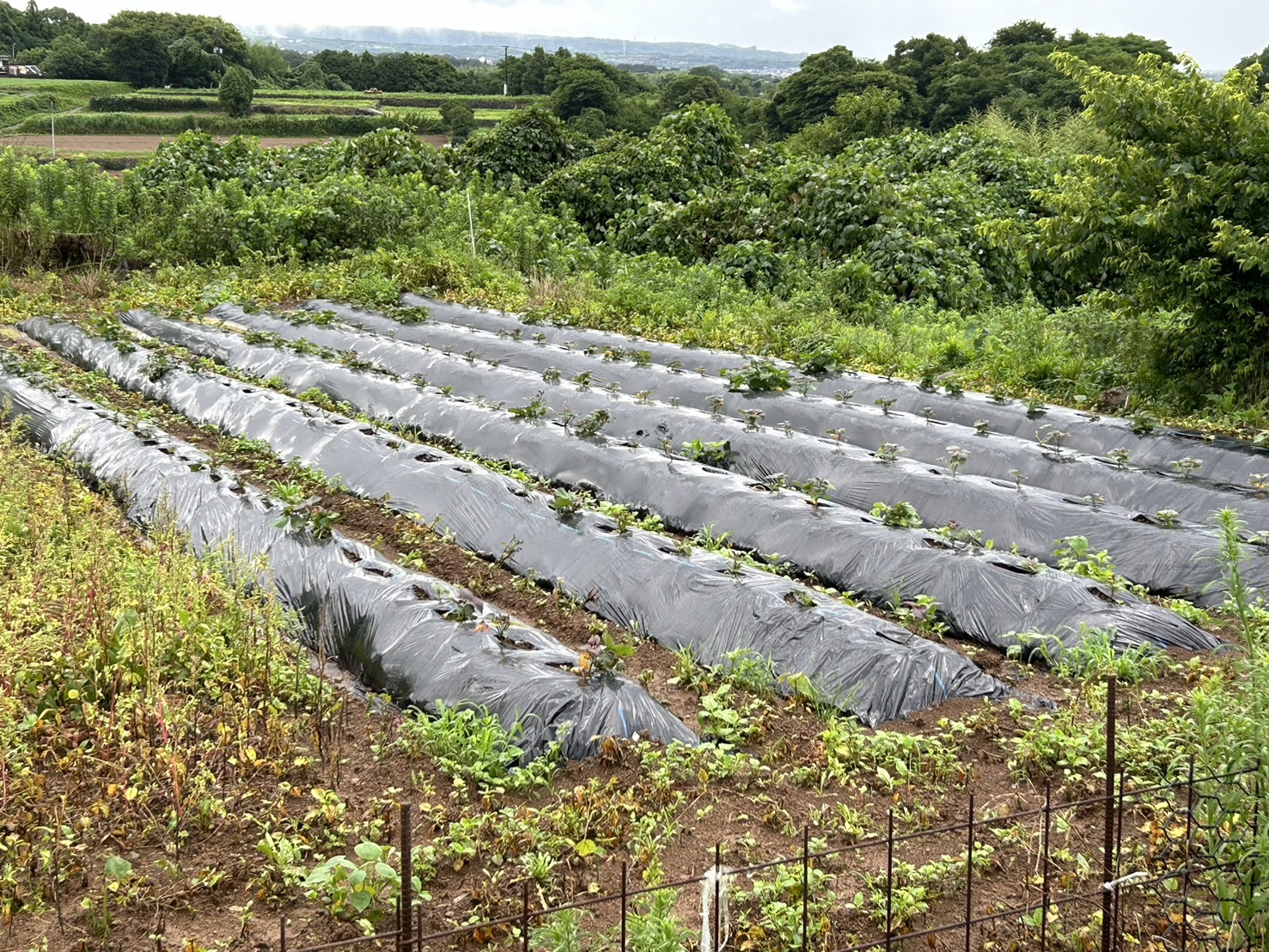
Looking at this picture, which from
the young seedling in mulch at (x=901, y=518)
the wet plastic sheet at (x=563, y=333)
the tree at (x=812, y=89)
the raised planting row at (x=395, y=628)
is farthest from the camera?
the tree at (x=812, y=89)

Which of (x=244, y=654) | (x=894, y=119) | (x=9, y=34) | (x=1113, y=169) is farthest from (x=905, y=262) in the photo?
(x=9, y=34)

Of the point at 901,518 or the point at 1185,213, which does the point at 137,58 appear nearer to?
the point at 1185,213

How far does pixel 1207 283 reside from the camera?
318 inches

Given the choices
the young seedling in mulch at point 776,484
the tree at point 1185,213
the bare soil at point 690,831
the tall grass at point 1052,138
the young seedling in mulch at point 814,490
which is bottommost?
the bare soil at point 690,831

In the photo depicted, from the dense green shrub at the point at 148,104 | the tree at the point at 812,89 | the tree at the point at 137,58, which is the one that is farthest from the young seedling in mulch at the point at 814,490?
the tree at the point at 137,58

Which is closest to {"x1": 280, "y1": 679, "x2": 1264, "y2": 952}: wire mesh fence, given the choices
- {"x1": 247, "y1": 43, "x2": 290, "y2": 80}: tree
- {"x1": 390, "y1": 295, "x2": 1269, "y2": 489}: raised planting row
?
{"x1": 390, "y1": 295, "x2": 1269, "y2": 489}: raised planting row

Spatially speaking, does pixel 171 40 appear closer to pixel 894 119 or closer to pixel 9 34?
pixel 9 34

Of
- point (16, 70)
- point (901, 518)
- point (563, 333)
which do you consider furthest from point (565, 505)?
point (16, 70)

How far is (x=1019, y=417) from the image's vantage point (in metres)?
8.31

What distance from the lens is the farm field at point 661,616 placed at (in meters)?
3.24

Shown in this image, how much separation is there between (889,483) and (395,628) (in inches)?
136

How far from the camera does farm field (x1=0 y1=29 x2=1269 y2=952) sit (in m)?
3.24

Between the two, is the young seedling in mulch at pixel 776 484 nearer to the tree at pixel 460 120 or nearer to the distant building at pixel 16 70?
the tree at pixel 460 120

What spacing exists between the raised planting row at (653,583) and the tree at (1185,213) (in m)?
4.83
